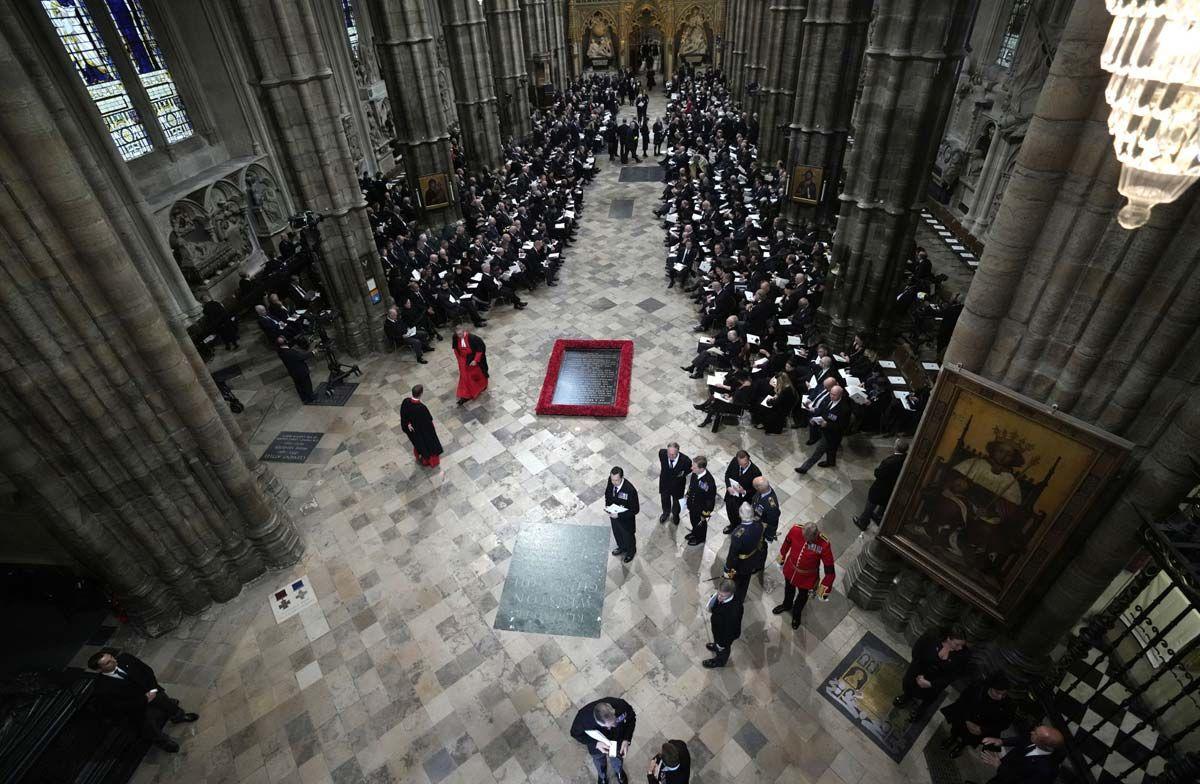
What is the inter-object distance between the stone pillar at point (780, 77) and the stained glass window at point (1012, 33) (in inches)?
231

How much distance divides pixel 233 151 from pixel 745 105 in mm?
21764

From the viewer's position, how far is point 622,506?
7.64 metres

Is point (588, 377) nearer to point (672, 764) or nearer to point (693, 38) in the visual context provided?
point (672, 764)

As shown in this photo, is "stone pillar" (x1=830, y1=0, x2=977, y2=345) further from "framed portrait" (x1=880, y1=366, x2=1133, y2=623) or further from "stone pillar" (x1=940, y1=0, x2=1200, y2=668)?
"framed portrait" (x1=880, y1=366, x2=1133, y2=623)

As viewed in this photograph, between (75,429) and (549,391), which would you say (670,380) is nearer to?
(549,391)

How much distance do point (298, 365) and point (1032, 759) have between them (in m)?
12.2

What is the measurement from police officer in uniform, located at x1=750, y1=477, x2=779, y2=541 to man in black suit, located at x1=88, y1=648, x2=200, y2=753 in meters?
7.18

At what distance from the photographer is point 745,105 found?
27.2 meters

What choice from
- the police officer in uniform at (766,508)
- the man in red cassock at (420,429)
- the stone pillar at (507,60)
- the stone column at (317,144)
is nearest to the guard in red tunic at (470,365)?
the man in red cassock at (420,429)

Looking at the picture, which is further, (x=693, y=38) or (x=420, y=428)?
(x=693, y=38)

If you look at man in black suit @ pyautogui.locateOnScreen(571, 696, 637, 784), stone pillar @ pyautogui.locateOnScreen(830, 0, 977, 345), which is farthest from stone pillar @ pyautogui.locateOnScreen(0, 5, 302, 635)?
stone pillar @ pyautogui.locateOnScreen(830, 0, 977, 345)

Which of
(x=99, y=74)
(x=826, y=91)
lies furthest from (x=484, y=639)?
(x=826, y=91)

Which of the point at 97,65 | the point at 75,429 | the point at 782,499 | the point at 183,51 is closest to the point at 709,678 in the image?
the point at 782,499

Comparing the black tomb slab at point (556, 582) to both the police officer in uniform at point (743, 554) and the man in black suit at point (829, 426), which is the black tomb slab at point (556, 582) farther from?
the man in black suit at point (829, 426)
